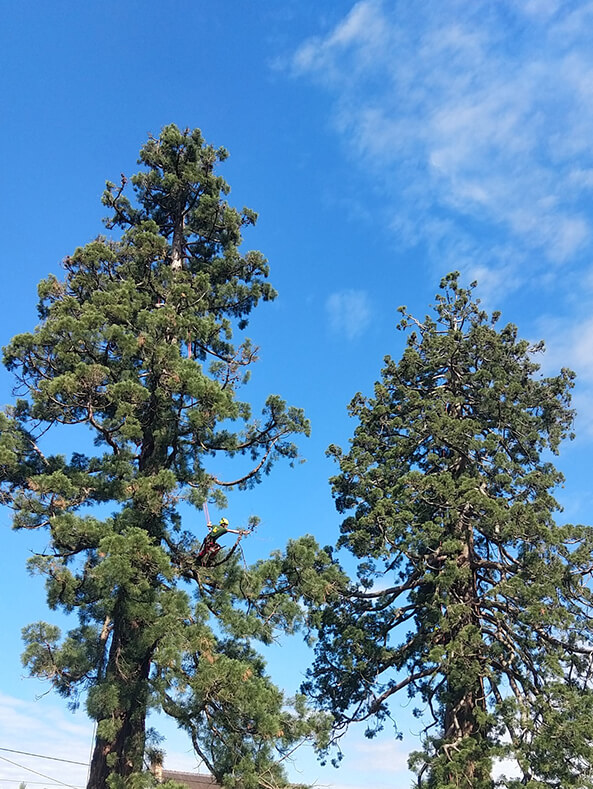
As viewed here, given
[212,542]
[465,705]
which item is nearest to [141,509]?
[212,542]

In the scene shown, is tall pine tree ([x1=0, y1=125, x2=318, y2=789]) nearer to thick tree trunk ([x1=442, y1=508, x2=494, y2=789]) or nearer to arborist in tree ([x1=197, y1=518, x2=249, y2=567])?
arborist in tree ([x1=197, y1=518, x2=249, y2=567])

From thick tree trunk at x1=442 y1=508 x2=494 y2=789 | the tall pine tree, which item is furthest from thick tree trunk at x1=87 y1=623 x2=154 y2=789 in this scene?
thick tree trunk at x1=442 y1=508 x2=494 y2=789

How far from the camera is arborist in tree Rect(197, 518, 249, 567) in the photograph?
9084 mm

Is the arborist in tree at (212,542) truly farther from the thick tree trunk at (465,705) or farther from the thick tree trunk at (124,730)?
the thick tree trunk at (465,705)

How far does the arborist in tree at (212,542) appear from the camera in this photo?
908 centimetres

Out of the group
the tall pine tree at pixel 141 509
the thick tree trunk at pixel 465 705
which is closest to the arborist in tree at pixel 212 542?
the tall pine tree at pixel 141 509

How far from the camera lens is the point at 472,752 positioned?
36.6ft

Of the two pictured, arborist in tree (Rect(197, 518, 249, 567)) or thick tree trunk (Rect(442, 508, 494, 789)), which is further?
thick tree trunk (Rect(442, 508, 494, 789))

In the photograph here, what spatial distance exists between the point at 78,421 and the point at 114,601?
2827mm

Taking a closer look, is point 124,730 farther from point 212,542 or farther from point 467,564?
point 467,564

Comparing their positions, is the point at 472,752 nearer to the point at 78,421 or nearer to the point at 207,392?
the point at 207,392

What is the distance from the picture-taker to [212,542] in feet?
31.1

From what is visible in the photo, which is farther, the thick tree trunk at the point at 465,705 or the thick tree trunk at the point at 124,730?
the thick tree trunk at the point at 465,705

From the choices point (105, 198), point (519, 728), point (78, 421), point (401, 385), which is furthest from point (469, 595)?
point (105, 198)
